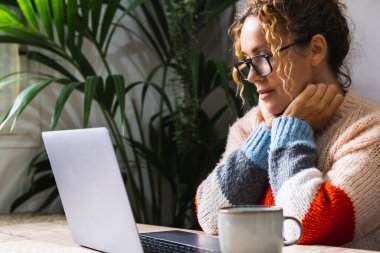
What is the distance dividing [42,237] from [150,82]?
0.92 m

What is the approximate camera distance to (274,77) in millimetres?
1310

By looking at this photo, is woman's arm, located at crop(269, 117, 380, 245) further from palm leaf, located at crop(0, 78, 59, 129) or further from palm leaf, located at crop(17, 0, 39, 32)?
palm leaf, located at crop(17, 0, 39, 32)

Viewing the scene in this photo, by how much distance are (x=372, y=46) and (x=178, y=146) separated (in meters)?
0.79

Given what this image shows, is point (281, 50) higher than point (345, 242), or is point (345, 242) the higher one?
point (281, 50)

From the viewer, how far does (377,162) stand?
45.5 inches

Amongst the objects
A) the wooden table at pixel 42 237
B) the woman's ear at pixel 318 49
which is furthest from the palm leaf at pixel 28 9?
the woman's ear at pixel 318 49

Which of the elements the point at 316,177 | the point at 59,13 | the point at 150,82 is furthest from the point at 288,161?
the point at 59,13

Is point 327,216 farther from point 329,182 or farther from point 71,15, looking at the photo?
point 71,15

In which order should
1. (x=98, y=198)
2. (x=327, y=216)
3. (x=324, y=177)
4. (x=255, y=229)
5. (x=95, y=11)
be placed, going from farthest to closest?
(x=95, y=11) < (x=324, y=177) < (x=327, y=216) < (x=98, y=198) < (x=255, y=229)

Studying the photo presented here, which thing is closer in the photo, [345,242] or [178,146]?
[345,242]

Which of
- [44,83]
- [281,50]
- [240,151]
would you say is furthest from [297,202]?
[44,83]

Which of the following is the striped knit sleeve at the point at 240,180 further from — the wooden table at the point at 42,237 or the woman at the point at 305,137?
the wooden table at the point at 42,237

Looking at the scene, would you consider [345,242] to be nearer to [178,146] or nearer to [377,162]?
[377,162]

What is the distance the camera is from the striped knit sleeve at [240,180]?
4.26 ft
